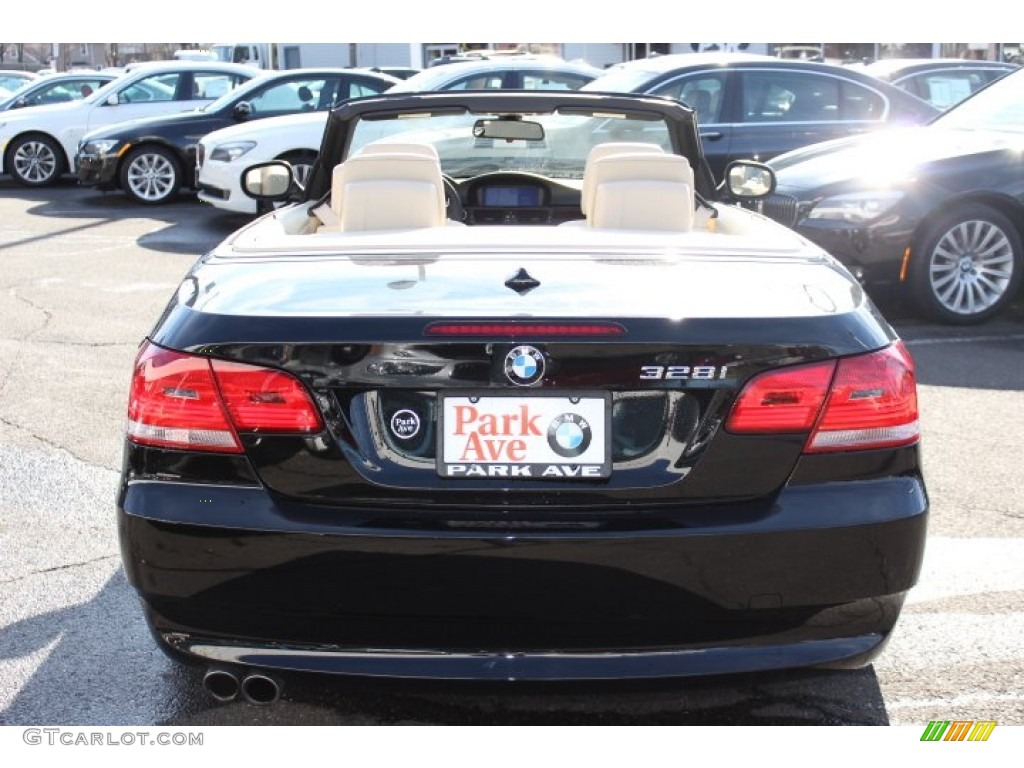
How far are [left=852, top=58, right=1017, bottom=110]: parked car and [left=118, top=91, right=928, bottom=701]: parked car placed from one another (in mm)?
12708

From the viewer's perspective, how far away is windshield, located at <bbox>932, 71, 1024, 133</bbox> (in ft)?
29.5

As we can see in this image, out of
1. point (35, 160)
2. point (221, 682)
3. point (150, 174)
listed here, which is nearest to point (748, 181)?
point (221, 682)

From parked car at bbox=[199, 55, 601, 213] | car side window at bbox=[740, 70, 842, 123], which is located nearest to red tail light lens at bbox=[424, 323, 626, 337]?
car side window at bbox=[740, 70, 842, 123]

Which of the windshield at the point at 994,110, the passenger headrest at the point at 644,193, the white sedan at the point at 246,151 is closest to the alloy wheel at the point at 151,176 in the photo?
the white sedan at the point at 246,151

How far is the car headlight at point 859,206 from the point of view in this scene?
26.6 feet

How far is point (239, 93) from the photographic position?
50.7 feet

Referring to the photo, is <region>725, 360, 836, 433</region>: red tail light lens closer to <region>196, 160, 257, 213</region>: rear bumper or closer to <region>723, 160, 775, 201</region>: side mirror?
<region>723, 160, 775, 201</region>: side mirror

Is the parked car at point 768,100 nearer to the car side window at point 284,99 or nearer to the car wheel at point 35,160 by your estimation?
the car side window at point 284,99

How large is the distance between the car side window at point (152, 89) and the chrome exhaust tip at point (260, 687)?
51.2 ft

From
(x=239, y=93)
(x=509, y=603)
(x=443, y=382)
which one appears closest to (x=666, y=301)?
(x=443, y=382)

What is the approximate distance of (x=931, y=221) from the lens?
8180mm

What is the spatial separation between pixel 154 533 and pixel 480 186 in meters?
2.69

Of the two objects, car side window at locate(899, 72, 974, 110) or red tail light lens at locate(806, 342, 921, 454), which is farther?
car side window at locate(899, 72, 974, 110)

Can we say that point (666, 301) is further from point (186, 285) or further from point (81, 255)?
point (81, 255)
